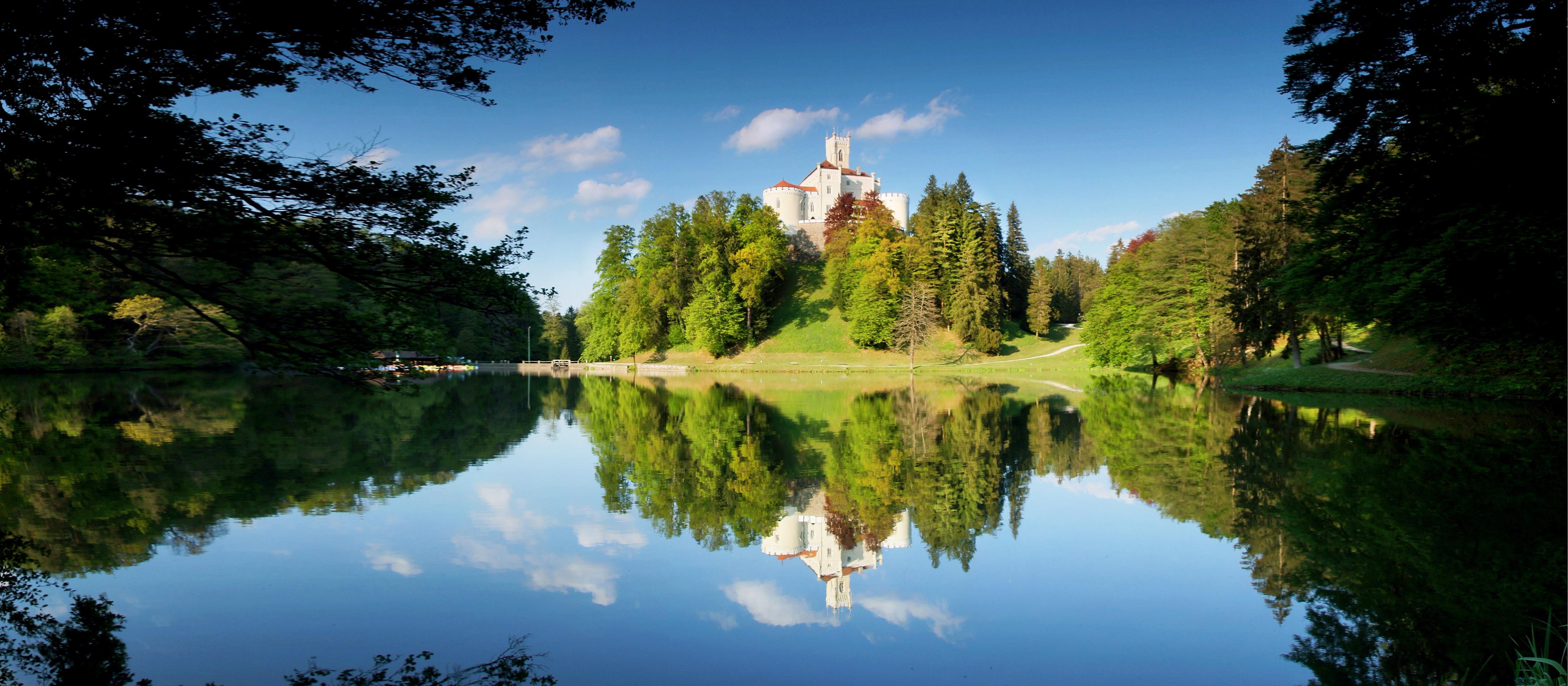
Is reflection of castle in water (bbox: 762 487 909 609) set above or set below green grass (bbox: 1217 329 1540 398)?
below

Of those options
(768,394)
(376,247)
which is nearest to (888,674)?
(376,247)

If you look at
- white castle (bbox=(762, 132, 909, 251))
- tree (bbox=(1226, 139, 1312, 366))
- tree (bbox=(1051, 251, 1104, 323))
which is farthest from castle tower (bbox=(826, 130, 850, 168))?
tree (bbox=(1226, 139, 1312, 366))

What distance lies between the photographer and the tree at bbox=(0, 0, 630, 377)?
15.8 ft

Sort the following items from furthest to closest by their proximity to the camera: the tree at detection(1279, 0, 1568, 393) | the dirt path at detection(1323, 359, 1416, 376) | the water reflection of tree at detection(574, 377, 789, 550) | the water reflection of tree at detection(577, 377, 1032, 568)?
the dirt path at detection(1323, 359, 1416, 376)
the tree at detection(1279, 0, 1568, 393)
the water reflection of tree at detection(574, 377, 789, 550)
the water reflection of tree at detection(577, 377, 1032, 568)

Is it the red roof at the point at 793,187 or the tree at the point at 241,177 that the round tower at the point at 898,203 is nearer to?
the red roof at the point at 793,187

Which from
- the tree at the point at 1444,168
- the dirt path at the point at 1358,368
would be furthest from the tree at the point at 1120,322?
the tree at the point at 1444,168

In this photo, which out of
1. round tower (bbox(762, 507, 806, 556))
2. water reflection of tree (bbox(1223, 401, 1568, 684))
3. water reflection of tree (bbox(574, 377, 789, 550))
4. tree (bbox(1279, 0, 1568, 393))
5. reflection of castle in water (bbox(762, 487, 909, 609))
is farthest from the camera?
tree (bbox(1279, 0, 1568, 393))

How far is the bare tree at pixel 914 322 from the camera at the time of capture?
147 feet

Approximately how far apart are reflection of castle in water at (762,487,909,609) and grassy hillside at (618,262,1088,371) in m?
35.9

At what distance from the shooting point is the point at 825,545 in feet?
20.3

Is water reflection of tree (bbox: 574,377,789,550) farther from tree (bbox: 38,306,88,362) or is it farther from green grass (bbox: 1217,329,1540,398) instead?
tree (bbox: 38,306,88,362)

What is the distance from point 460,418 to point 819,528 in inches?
540

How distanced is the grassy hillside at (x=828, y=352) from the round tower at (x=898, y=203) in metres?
21.7

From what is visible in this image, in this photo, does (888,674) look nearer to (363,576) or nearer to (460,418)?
(363,576)
